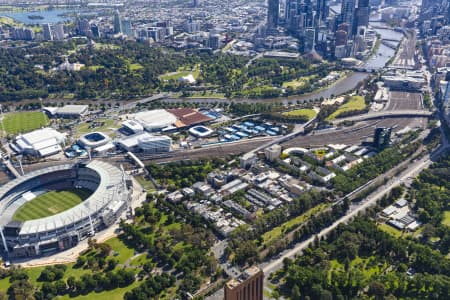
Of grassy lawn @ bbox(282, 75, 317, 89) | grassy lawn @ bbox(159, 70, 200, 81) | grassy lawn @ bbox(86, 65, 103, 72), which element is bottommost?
grassy lawn @ bbox(282, 75, 317, 89)

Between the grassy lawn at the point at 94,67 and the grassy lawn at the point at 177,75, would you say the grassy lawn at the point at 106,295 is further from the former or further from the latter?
the grassy lawn at the point at 94,67

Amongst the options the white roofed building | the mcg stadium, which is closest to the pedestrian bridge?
the mcg stadium

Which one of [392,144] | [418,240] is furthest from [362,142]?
[418,240]

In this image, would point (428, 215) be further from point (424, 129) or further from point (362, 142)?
point (424, 129)

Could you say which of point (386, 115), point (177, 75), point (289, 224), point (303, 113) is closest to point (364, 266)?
point (289, 224)

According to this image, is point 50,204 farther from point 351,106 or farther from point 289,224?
point 351,106

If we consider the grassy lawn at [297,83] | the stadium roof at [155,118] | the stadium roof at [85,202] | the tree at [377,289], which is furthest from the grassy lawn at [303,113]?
the tree at [377,289]

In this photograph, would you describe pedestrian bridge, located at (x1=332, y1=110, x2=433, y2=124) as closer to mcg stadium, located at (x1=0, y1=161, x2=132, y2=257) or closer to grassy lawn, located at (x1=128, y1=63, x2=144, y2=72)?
mcg stadium, located at (x1=0, y1=161, x2=132, y2=257)

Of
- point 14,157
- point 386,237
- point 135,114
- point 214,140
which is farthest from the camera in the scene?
point 135,114
